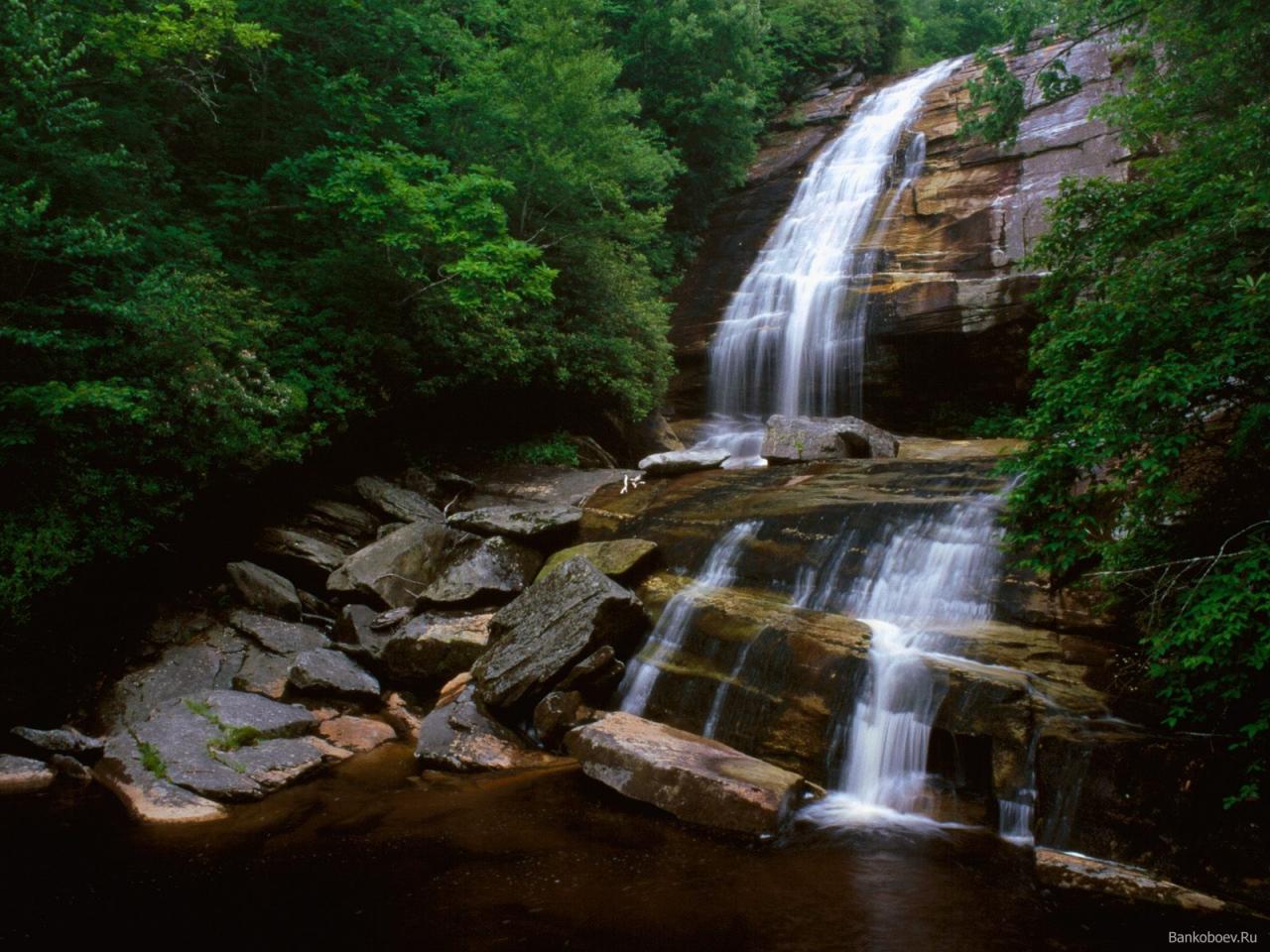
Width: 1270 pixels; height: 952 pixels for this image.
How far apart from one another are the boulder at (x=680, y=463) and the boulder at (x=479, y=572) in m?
3.10

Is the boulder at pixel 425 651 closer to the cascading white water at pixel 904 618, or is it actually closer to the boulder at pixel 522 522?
the boulder at pixel 522 522

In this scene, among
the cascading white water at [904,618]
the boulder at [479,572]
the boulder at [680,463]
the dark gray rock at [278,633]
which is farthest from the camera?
the boulder at [680,463]

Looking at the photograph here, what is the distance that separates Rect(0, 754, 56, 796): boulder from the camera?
6126 mm

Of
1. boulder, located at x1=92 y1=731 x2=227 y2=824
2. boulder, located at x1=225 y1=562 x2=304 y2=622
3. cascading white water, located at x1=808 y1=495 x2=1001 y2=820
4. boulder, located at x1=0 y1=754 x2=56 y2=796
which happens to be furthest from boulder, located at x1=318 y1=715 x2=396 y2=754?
cascading white water, located at x1=808 y1=495 x2=1001 y2=820

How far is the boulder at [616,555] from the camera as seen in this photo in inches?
351

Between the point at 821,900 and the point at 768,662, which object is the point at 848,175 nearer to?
the point at 768,662

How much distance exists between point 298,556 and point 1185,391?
10006 mm

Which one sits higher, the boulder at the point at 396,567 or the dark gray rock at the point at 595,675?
the boulder at the point at 396,567

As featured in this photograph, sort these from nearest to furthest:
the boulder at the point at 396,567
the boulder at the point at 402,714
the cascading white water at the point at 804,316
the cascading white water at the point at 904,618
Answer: the cascading white water at the point at 904,618
the boulder at the point at 402,714
the boulder at the point at 396,567
the cascading white water at the point at 804,316

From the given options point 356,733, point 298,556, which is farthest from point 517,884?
point 298,556

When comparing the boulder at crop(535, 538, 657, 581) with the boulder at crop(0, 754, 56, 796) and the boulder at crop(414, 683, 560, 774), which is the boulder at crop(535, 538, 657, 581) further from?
the boulder at crop(0, 754, 56, 796)

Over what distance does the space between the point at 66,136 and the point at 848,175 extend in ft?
65.1

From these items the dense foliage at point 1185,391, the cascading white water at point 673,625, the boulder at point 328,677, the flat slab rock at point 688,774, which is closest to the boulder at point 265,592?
the boulder at point 328,677

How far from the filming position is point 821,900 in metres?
4.47
